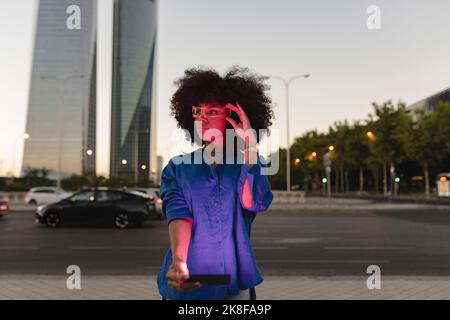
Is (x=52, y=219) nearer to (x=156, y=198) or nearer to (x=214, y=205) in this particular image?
(x=156, y=198)

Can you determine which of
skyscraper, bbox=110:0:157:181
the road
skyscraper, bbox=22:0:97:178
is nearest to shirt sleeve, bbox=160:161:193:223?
the road

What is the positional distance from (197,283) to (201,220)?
27cm

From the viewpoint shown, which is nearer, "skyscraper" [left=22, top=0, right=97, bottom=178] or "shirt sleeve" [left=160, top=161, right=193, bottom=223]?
"shirt sleeve" [left=160, top=161, right=193, bottom=223]

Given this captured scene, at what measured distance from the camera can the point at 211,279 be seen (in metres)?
1.79

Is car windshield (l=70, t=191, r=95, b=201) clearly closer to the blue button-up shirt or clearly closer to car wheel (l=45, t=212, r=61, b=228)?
car wheel (l=45, t=212, r=61, b=228)

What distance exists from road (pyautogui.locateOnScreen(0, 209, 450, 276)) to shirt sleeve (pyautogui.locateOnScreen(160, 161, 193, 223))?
6.42 m

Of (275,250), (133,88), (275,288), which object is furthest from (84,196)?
(133,88)

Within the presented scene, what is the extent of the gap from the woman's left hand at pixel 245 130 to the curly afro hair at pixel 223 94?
4cm

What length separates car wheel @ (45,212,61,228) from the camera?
17.8 meters

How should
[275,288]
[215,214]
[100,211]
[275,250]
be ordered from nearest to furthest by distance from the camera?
[215,214] → [275,288] → [275,250] → [100,211]

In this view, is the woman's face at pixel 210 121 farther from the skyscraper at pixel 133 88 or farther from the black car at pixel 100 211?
the skyscraper at pixel 133 88

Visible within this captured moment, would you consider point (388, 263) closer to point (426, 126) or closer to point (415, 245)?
point (415, 245)

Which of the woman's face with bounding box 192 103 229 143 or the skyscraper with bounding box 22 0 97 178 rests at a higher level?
the skyscraper with bounding box 22 0 97 178

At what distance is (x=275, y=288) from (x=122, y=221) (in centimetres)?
1178
